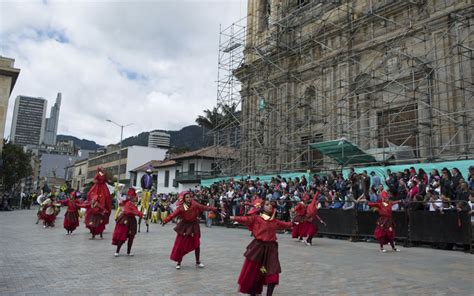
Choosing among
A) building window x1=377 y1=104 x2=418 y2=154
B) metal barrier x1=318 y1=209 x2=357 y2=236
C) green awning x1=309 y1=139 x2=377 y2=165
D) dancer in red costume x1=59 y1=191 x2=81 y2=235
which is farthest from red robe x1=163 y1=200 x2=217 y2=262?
building window x1=377 y1=104 x2=418 y2=154

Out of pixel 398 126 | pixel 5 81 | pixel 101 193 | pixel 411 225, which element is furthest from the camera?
pixel 5 81

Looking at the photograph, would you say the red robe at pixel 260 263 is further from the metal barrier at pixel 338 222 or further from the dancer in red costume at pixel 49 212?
the dancer in red costume at pixel 49 212

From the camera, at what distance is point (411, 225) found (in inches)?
544

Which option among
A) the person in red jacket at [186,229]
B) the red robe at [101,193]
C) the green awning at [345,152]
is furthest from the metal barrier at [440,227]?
the red robe at [101,193]

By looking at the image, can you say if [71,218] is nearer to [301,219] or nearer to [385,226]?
[301,219]

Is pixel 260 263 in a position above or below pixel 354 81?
below

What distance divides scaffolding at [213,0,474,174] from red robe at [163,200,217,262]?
12877 mm

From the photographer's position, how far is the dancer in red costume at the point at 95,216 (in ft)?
46.5

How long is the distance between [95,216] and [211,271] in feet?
24.1

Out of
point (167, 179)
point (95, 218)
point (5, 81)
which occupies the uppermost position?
point (5, 81)

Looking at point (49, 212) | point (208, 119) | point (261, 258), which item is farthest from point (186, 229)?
point (208, 119)

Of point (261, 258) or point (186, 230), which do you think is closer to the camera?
point (261, 258)

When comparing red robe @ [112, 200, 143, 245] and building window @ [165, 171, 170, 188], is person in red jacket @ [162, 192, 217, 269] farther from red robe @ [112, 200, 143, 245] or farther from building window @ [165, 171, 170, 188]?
building window @ [165, 171, 170, 188]

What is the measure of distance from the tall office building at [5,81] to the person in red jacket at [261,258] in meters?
42.6
